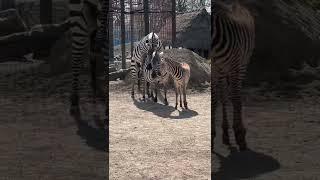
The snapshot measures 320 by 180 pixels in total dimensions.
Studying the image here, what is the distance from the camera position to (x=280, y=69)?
13.0 ft

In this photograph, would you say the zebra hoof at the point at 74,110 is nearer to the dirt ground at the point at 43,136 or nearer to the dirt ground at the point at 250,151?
the dirt ground at the point at 43,136

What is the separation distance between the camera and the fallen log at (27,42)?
4.13 metres

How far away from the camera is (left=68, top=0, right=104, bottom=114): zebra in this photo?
398cm

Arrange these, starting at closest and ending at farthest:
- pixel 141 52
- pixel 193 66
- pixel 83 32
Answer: pixel 83 32 → pixel 141 52 → pixel 193 66

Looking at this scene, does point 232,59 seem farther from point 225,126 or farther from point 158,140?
point 158,140

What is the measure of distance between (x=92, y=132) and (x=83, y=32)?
891 mm

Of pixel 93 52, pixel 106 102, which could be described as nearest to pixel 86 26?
pixel 93 52

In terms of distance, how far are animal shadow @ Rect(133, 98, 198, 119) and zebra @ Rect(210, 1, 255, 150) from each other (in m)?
4.81

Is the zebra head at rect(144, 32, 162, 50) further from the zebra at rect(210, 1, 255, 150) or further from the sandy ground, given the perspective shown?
the zebra at rect(210, 1, 255, 150)

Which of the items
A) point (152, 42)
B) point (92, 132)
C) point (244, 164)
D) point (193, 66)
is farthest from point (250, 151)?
point (193, 66)

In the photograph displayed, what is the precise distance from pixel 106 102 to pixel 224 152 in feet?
3.71

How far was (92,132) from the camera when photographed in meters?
3.98

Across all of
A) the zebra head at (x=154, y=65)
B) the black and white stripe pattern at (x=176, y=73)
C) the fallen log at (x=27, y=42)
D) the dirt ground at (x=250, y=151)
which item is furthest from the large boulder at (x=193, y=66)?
the fallen log at (x=27, y=42)

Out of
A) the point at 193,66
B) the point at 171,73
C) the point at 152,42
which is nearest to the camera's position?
the point at 171,73
